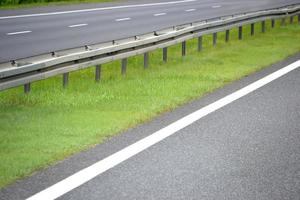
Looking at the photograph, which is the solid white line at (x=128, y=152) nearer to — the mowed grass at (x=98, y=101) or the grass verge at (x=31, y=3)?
the mowed grass at (x=98, y=101)

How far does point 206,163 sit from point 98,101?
394 centimetres

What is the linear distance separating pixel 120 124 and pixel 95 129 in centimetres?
42

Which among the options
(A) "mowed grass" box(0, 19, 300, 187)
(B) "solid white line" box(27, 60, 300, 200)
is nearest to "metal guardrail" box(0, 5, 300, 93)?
(A) "mowed grass" box(0, 19, 300, 187)

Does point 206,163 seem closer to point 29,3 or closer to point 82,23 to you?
point 82,23

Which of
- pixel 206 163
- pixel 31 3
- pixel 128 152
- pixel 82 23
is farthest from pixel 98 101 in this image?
pixel 31 3

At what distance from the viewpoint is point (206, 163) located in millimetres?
7383

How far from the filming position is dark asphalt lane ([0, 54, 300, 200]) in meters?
6.39

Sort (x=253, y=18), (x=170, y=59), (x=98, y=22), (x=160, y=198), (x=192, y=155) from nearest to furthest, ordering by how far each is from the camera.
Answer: (x=160, y=198)
(x=192, y=155)
(x=170, y=59)
(x=253, y=18)
(x=98, y=22)

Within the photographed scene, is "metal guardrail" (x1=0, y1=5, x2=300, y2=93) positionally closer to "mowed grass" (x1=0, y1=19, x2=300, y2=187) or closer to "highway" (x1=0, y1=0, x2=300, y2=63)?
"mowed grass" (x1=0, y1=19, x2=300, y2=187)

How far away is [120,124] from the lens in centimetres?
929

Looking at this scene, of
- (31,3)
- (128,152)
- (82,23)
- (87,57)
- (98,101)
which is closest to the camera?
(128,152)

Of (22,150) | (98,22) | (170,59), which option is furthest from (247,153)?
(98,22)

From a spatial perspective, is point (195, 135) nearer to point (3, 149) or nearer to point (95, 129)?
point (95, 129)

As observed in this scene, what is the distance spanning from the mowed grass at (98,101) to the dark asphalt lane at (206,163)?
1.10 ft
